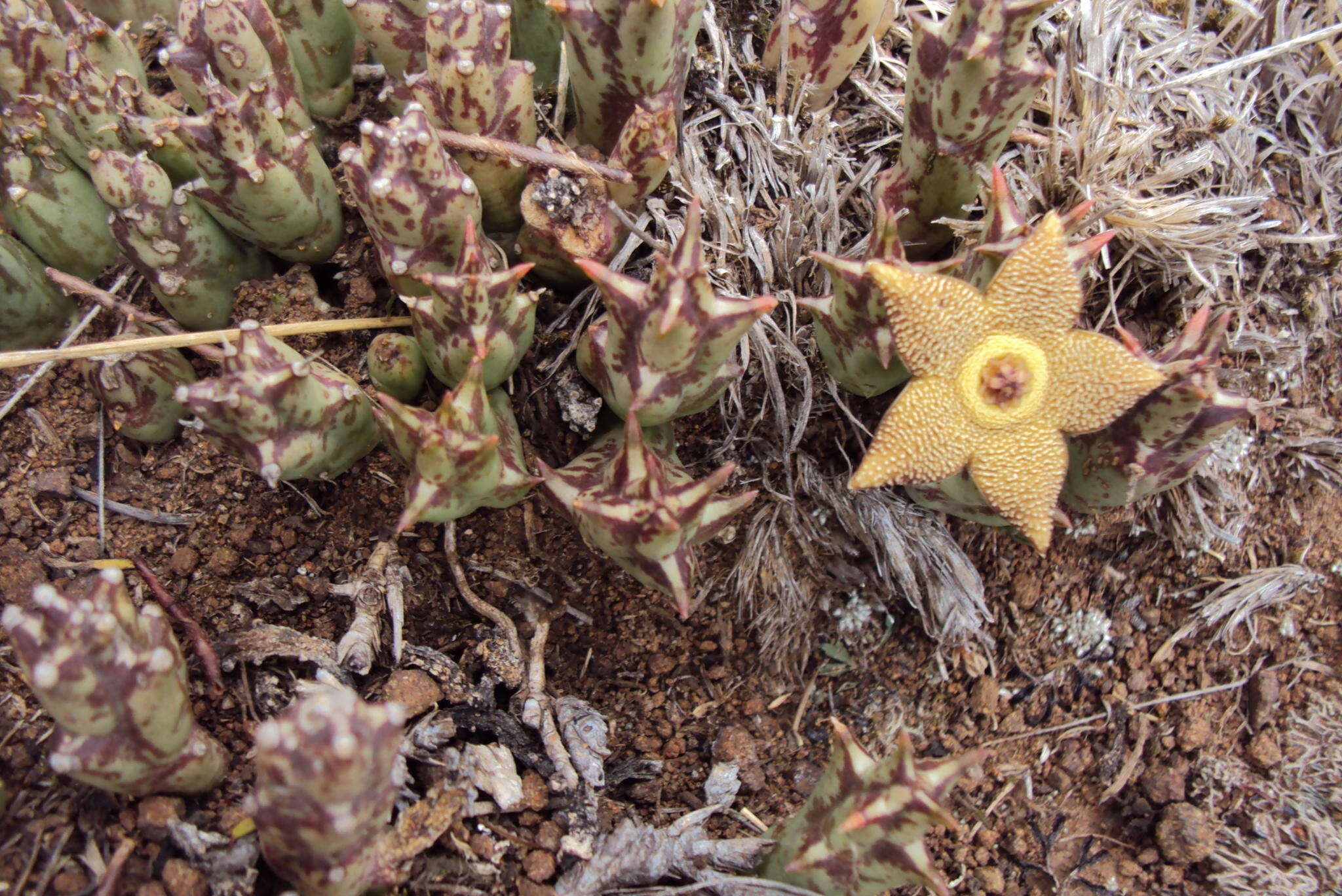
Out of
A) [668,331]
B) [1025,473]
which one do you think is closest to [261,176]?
[668,331]

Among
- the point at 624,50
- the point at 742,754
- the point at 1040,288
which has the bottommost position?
the point at 742,754

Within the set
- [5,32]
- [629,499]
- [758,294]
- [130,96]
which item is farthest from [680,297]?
[5,32]

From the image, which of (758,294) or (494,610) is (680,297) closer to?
(758,294)

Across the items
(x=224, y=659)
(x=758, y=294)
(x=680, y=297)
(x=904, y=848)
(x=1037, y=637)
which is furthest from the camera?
(x=1037, y=637)

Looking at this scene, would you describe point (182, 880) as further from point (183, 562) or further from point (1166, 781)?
point (1166, 781)

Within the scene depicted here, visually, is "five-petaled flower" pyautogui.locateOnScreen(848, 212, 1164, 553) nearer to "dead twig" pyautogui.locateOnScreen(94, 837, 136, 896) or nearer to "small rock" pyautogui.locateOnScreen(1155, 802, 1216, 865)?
"small rock" pyautogui.locateOnScreen(1155, 802, 1216, 865)

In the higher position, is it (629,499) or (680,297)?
(680,297)

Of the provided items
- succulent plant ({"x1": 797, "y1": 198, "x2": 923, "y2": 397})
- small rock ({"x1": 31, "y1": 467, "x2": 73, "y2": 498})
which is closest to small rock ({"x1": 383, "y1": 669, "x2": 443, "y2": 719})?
small rock ({"x1": 31, "y1": 467, "x2": 73, "y2": 498})
